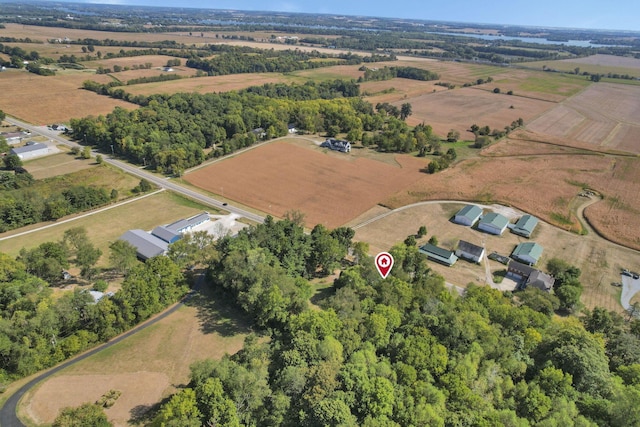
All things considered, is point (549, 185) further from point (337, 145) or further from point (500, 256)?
point (337, 145)

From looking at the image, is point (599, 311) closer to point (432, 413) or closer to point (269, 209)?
point (432, 413)

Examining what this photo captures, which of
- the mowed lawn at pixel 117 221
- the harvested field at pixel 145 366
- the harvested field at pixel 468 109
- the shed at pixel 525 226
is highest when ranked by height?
the harvested field at pixel 468 109

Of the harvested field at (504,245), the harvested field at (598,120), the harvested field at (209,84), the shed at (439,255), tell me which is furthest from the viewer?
the harvested field at (209,84)

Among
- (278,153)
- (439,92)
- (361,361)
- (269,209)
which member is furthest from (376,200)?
(439,92)

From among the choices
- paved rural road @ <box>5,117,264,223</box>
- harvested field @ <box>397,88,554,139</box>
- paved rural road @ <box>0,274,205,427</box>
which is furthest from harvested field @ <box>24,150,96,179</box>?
harvested field @ <box>397,88,554,139</box>

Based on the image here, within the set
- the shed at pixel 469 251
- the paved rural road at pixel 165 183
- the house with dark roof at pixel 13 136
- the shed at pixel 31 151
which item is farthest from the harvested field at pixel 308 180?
the house with dark roof at pixel 13 136

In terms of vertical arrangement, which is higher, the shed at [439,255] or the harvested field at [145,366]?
the shed at [439,255]

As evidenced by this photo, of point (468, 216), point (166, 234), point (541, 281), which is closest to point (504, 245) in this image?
point (468, 216)

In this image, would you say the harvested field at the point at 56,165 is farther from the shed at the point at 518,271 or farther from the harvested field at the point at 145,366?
the shed at the point at 518,271
